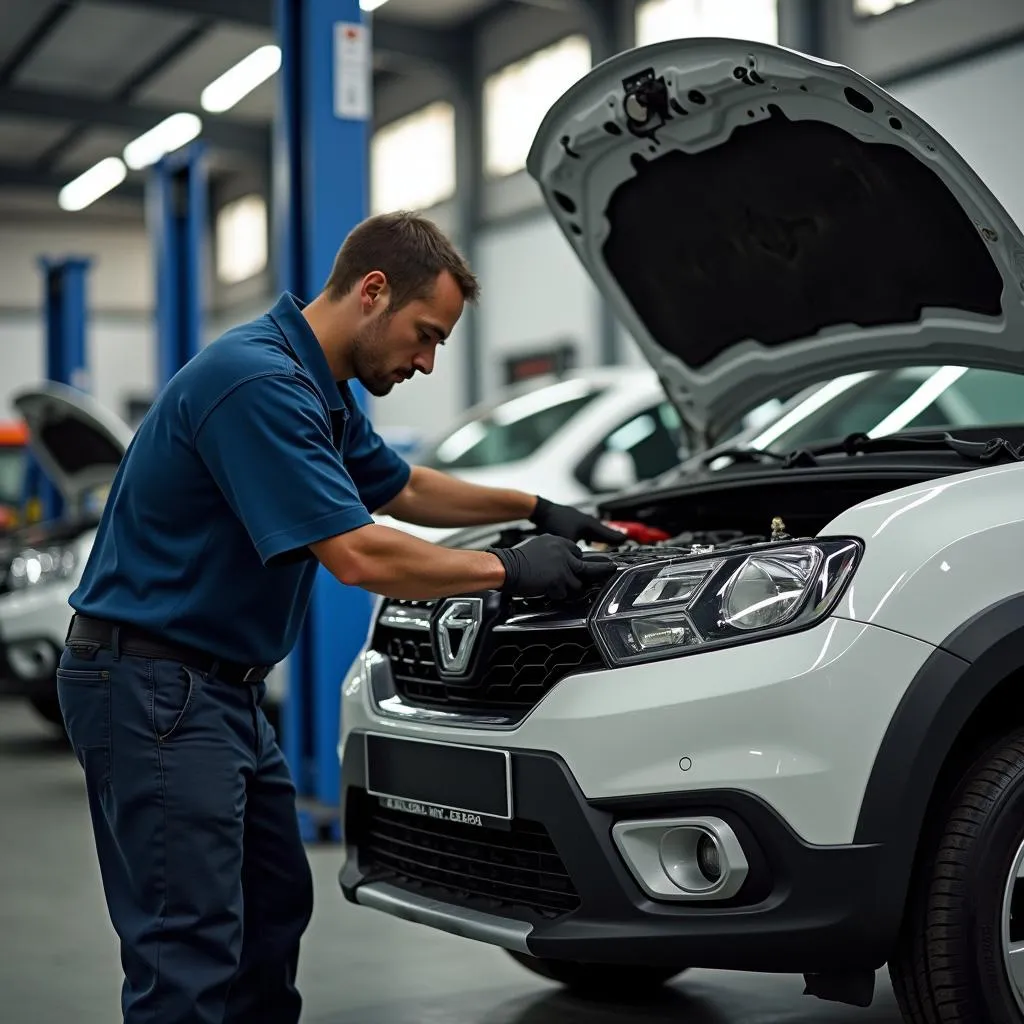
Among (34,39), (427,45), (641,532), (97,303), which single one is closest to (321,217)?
→ (641,532)

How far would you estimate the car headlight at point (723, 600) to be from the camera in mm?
2307

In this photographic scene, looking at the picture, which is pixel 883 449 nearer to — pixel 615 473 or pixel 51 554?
pixel 615 473

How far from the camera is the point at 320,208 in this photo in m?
4.88

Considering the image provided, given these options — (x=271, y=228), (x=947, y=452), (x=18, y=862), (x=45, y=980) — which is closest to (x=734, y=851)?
(x=947, y=452)

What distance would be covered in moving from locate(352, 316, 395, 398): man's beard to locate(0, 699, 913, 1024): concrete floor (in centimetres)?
139

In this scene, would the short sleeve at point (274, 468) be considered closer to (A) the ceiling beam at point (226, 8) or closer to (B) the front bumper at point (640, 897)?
(B) the front bumper at point (640, 897)

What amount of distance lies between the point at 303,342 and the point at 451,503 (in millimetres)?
787

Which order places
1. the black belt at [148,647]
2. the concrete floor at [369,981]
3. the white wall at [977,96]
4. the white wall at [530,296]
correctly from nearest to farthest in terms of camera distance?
the black belt at [148,647], the concrete floor at [369,981], the white wall at [977,96], the white wall at [530,296]

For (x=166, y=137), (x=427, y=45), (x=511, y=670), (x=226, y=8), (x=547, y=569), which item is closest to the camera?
(x=547, y=569)

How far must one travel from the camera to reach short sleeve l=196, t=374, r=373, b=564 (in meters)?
2.26

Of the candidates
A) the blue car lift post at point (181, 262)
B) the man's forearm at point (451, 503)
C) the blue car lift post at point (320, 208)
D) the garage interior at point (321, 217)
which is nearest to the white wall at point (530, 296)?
the garage interior at point (321, 217)

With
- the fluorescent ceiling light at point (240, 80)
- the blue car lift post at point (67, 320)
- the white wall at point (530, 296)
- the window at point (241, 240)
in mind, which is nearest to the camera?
the blue car lift post at point (67, 320)

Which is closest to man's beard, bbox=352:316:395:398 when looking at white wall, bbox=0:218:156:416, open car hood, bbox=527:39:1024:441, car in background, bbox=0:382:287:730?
open car hood, bbox=527:39:1024:441

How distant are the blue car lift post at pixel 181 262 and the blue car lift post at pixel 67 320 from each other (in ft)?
11.1
